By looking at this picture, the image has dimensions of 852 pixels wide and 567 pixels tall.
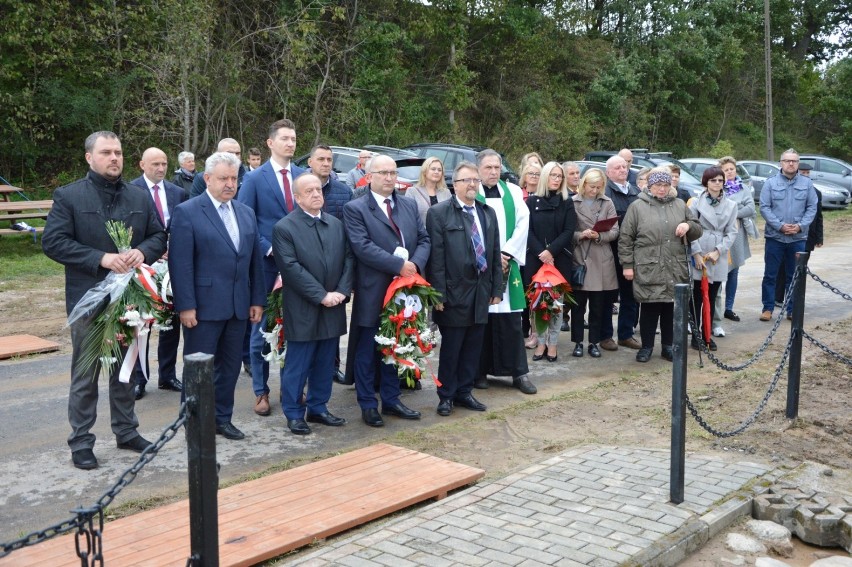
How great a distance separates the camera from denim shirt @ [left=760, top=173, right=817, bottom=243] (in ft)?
36.6

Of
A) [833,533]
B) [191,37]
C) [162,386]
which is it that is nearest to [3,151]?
[191,37]

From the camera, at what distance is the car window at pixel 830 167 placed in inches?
1131

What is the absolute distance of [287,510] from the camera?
4.89m

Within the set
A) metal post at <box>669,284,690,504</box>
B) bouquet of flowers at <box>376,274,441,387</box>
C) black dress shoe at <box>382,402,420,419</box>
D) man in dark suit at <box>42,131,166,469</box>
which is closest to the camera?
metal post at <box>669,284,690,504</box>

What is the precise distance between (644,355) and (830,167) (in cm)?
2313

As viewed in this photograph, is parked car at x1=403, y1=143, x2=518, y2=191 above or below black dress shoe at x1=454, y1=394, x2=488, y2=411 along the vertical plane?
above

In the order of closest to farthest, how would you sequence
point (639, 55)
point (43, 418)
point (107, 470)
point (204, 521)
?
point (204, 521) < point (107, 470) < point (43, 418) < point (639, 55)

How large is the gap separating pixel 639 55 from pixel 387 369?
31.9 metres

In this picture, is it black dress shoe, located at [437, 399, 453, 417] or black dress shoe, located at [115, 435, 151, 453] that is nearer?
black dress shoe, located at [115, 435, 151, 453]

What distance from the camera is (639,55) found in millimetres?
35938

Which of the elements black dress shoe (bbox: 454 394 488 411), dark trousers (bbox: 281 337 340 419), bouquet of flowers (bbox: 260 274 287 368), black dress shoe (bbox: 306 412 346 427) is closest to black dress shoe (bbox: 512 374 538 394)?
black dress shoe (bbox: 454 394 488 411)

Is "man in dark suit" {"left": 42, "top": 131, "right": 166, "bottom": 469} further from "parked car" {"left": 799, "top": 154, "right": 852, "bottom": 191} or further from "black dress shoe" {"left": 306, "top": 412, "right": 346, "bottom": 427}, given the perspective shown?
"parked car" {"left": 799, "top": 154, "right": 852, "bottom": 191}

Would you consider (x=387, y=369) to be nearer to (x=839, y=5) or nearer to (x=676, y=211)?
(x=676, y=211)

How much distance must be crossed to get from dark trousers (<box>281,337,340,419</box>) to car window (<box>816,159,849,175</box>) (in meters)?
26.4
